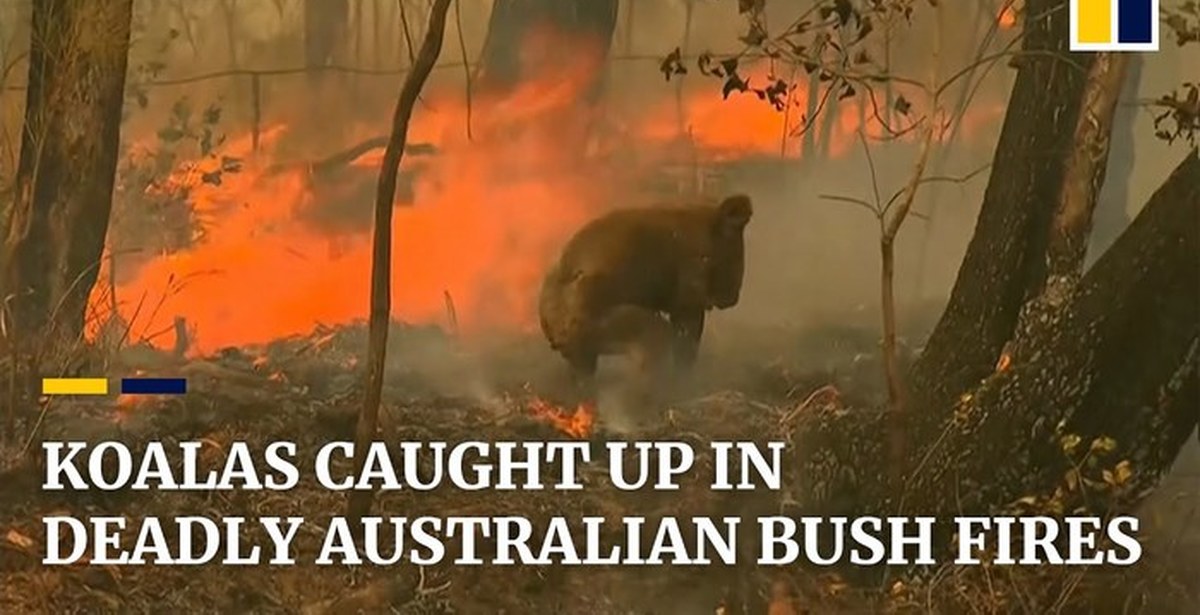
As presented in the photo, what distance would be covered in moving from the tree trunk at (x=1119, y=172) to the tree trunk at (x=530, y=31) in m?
0.66

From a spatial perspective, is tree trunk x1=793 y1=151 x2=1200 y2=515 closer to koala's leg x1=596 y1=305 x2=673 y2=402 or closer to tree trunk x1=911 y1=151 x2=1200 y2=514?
tree trunk x1=911 y1=151 x2=1200 y2=514

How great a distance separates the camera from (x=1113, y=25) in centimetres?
189

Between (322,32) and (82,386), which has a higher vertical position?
(322,32)

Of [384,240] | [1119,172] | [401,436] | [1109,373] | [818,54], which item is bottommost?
[401,436]

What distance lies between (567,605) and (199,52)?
0.85 meters

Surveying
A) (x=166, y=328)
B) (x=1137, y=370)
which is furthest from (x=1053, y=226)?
(x=166, y=328)

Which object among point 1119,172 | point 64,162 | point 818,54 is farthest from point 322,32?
point 1119,172

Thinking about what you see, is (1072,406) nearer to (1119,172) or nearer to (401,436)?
(1119,172)

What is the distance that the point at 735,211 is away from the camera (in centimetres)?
190

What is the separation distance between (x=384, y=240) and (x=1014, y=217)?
809 millimetres

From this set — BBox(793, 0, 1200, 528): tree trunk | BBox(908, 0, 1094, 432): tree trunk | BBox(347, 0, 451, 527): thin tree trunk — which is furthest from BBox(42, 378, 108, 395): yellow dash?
BBox(908, 0, 1094, 432): tree trunk

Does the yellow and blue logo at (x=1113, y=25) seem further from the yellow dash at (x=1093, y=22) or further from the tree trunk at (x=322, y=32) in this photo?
the tree trunk at (x=322, y=32)

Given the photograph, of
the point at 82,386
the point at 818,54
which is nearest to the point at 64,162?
the point at 82,386

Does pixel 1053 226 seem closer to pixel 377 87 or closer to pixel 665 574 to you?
pixel 665 574
